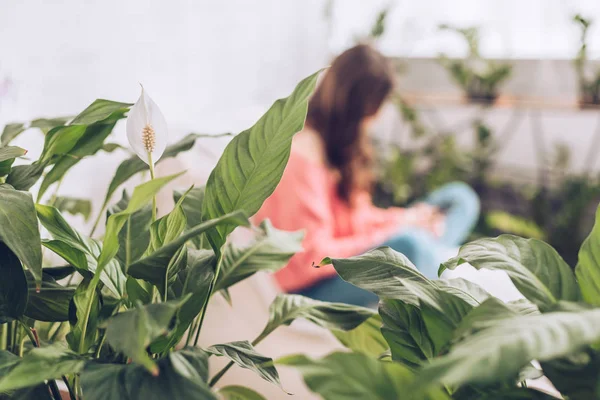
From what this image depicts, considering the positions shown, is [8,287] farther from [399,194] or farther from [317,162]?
[399,194]

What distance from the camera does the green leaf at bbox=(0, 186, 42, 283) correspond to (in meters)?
0.44

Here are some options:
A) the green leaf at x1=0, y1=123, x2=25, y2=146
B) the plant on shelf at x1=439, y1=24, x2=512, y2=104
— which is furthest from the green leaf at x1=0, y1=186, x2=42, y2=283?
the plant on shelf at x1=439, y1=24, x2=512, y2=104

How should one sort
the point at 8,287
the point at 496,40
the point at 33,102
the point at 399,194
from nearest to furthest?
1. the point at 8,287
2. the point at 33,102
3. the point at 399,194
4. the point at 496,40

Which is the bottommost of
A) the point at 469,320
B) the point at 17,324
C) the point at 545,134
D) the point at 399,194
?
the point at 399,194

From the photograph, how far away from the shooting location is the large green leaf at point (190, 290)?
1.59 feet

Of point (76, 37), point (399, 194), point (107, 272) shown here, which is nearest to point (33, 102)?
point (76, 37)

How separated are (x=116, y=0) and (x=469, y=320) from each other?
114 cm

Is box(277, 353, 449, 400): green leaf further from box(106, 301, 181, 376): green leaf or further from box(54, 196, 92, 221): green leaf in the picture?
box(54, 196, 92, 221): green leaf

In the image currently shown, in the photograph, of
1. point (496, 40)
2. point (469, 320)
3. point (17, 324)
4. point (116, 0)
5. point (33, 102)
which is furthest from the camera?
point (496, 40)

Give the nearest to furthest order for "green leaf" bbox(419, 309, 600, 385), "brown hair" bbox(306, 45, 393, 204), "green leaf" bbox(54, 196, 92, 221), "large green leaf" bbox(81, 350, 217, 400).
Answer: "green leaf" bbox(419, 309, 600, 385) < "large green leaf" bbox(81, 350, 217, 400) < "green leaf" bbox(54, 196, 92, 221) < "brown hair" bbox(306, 45, 393, 204)

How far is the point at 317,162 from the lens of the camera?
5.65 feet

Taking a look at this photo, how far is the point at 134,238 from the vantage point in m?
0.58

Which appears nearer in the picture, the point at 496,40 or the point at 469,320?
the point at 469,320

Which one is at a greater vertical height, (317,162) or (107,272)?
(107,272)
